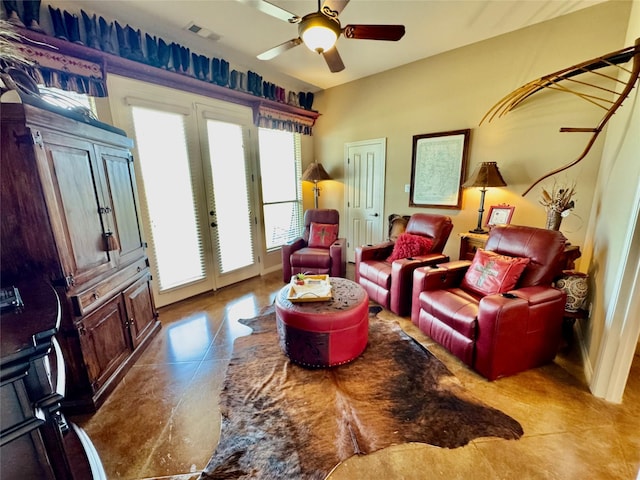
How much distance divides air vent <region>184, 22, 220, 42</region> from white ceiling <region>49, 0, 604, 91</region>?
37mm

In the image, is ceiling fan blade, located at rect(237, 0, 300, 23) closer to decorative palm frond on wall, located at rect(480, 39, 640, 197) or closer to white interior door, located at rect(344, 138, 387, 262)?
decorative palm frond on wall, located at rect(480, 39, 640, 197)

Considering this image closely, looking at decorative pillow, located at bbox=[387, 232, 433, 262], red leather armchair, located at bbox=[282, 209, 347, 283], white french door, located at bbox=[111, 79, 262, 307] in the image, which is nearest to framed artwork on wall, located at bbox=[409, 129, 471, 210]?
decorative pillow, located at bbox=[387, 232, 433, 262]

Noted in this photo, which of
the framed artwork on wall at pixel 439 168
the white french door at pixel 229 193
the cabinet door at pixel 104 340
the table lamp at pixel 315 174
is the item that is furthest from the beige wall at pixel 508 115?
the cabinet door at pixel 104 340

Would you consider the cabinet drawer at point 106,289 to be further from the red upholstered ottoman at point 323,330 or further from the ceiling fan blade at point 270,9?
the ceiling fan blade at point 270,9

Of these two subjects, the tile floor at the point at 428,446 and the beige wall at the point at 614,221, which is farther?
the beige wall at the point at 614,221

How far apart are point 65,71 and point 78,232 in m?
1.54

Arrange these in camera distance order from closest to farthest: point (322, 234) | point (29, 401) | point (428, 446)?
point (29, 401) → point (428, 446) → point (322, 234)

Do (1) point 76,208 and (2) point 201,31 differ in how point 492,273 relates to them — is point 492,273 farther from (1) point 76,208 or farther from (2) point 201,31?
(2) point 201,31

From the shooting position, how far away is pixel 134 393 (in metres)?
1.86

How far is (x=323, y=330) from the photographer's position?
1910 mm

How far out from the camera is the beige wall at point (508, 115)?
2570 millimetres

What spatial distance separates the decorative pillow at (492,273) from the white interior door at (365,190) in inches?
81.8

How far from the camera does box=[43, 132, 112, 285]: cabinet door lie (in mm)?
1508

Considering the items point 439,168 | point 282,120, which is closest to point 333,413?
point 439,168
